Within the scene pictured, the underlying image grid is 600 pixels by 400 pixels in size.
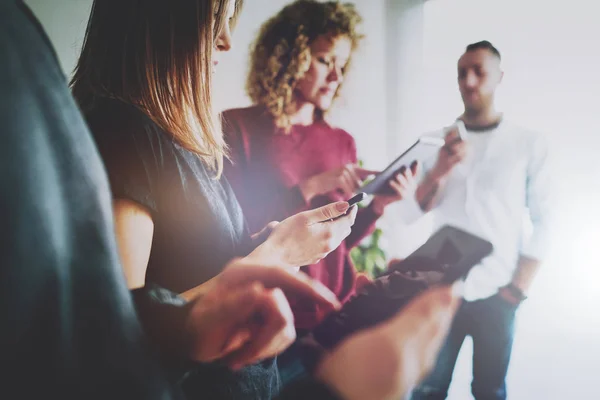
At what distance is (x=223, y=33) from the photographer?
2.91ft

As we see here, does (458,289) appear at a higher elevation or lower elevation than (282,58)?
lower

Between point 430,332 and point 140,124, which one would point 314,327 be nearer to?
point 430,332

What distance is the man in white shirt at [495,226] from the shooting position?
3.11 ft

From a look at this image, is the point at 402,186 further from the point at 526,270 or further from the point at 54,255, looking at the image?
the point at 54,255

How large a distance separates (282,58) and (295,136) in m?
0.18

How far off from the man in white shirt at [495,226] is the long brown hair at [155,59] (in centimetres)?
60

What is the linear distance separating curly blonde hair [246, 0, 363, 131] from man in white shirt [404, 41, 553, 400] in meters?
0.40

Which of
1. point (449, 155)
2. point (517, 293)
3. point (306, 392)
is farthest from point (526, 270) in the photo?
point (306, 392)

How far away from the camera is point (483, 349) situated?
959mm

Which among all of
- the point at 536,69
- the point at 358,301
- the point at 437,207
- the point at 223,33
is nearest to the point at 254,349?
the point at 358,301

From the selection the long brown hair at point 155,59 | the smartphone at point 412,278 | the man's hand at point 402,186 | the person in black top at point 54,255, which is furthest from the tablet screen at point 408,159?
the person in black top at point 54,255

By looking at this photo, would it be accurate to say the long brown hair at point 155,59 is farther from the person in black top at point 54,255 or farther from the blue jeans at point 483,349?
the blue jeans at point 483,349

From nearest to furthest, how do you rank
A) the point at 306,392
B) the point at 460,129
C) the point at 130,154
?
the point at 130,154, the point at 306,392, the point at 460,129

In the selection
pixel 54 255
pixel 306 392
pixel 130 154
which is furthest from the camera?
pixel 306 392
